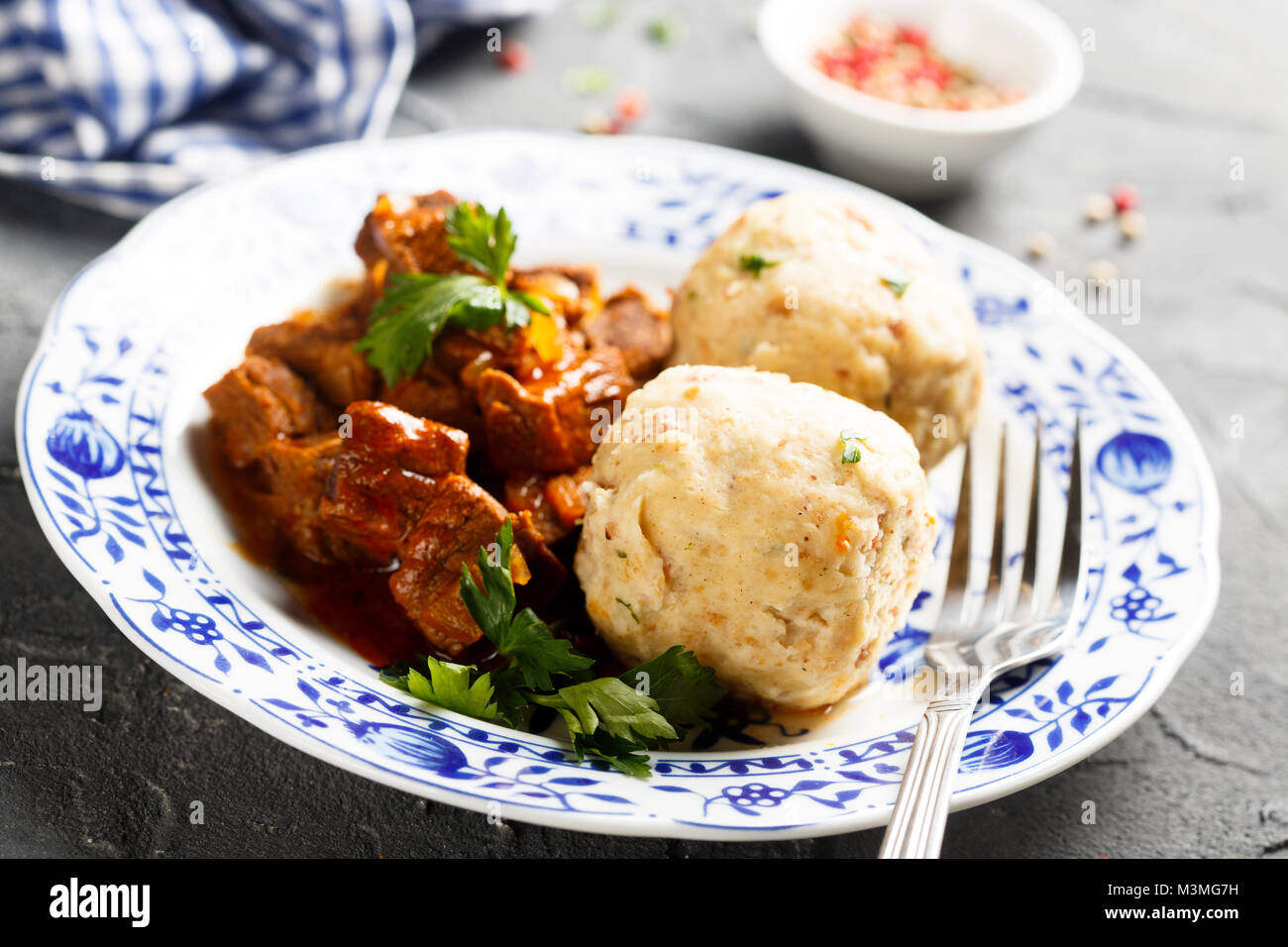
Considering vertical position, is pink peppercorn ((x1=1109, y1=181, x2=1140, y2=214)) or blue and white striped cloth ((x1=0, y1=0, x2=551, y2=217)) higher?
blue and white striped cloth ((x1=0, y1=0, x2=551, y2=217))

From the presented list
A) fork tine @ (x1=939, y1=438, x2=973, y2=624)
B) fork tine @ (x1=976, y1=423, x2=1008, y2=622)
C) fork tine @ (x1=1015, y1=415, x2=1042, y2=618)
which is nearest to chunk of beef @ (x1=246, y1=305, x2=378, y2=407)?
fork tine @ (x1=939, y1=438, x2=973, y2=624)

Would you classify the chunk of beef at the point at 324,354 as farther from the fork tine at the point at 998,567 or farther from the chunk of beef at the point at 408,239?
the fork tine at the point at 998,567

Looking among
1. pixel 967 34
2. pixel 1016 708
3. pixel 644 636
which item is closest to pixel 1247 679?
pixel 1016 708

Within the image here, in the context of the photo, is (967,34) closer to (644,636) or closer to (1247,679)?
(1247,679)

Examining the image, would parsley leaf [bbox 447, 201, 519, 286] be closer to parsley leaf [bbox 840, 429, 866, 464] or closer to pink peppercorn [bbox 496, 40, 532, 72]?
parsley leaf [bbox 840, 429, 866, 464]

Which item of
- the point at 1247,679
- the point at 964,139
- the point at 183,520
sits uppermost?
the point at 964,139
